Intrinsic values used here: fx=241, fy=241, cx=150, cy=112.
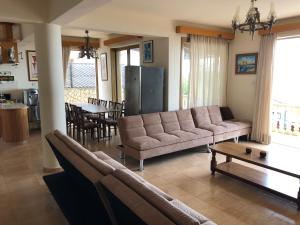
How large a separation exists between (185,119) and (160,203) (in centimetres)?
377

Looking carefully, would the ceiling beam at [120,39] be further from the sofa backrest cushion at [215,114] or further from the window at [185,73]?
the sofa backrest cushion at [215,114]

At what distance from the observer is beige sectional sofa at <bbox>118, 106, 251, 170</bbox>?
398 cm

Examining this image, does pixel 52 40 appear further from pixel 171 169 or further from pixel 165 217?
pixel 165 217

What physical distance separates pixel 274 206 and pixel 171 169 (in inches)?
61.8

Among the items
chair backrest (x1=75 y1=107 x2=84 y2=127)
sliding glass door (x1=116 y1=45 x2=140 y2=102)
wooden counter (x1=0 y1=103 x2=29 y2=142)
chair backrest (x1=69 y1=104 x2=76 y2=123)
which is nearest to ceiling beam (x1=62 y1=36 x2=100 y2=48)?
sliding glass door (x1=116 y1=45 x2=140 y2=102)

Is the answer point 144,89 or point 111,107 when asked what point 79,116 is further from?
point 144,89

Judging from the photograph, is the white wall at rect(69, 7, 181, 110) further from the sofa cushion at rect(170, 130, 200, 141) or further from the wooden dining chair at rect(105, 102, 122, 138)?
the wooden dining chair at rect(105, 102, 122, 138)

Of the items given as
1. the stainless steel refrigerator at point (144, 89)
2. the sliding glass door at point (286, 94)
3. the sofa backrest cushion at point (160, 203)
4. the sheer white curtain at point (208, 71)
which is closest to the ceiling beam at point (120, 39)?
the stainless steel refrigerator at point (144, 89)

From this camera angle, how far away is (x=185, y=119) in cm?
495

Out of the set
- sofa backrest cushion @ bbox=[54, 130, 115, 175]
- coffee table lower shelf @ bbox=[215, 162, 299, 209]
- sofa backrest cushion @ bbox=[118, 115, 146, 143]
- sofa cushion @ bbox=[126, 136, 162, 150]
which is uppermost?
sofa backrest cushion @ bbox=[54, 130, 115, 175]

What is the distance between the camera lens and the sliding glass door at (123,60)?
657 centimetres

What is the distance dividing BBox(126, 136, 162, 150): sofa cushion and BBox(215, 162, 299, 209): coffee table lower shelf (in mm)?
1032

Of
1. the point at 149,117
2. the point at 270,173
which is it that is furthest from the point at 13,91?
the point at 270,173

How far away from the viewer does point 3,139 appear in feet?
18.4
